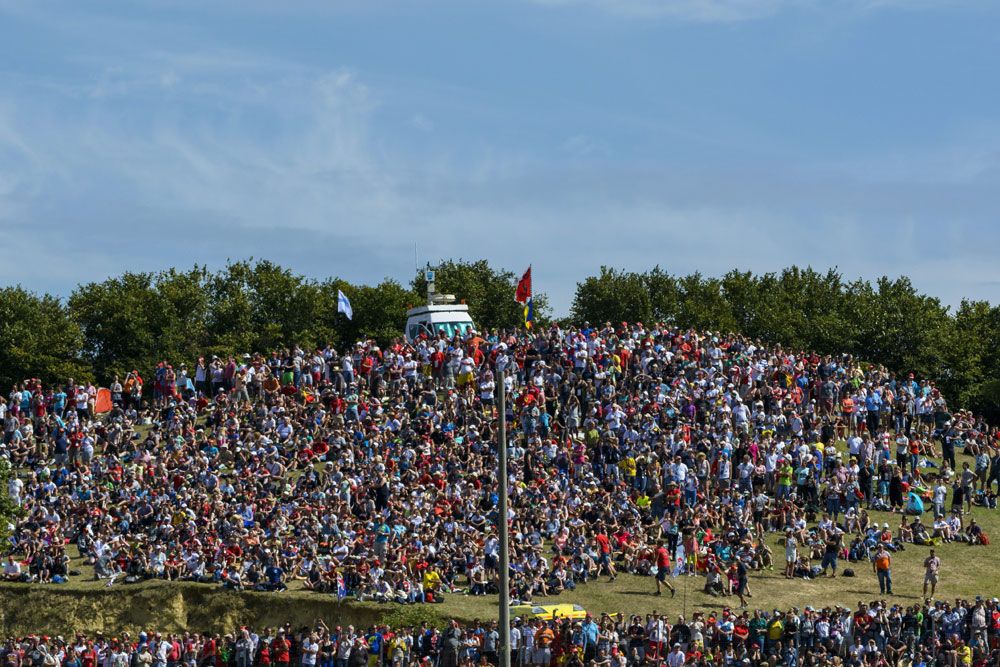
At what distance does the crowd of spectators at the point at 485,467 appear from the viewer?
1535 inches

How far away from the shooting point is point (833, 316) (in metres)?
81.6

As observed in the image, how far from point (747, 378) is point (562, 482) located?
375 inches

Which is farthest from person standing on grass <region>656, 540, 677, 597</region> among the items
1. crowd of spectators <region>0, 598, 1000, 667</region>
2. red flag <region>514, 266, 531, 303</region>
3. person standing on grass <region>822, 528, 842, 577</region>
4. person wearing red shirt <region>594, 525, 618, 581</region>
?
red flag <region>514, 266, 531, 303</region>

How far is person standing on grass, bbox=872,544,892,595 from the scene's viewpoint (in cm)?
3753

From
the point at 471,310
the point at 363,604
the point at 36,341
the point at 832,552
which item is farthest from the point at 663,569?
the point at 471,310

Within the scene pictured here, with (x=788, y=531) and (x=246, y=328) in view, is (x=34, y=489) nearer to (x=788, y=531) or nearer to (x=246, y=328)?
(x=788, y=531)

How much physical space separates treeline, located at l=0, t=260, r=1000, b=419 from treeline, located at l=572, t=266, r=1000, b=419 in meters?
0.09

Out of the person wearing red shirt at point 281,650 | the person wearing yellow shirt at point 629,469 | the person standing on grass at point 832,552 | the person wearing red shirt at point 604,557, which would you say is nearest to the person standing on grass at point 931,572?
the person standing on grass at point 832,552

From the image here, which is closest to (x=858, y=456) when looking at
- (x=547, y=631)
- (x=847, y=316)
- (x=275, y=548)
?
(x=547, y=631)

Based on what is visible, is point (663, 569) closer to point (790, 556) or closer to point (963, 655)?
point (790, 556)

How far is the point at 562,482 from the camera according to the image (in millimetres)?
42156

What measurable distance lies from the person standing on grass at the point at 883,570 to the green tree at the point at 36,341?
161ft

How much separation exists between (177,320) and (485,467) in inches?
1557

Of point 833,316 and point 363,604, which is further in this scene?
point 833,316
